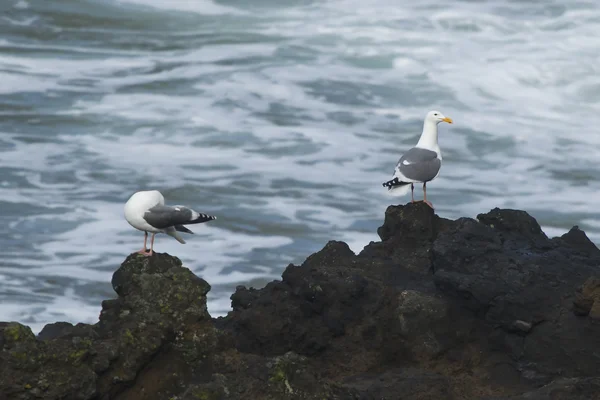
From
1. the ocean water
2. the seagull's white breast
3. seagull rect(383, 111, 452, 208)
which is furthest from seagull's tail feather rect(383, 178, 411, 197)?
the ocean water

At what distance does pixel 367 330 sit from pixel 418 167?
8.90 feet

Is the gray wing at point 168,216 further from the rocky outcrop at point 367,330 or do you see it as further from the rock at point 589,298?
the rock at point 589,298

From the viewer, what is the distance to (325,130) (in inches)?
778

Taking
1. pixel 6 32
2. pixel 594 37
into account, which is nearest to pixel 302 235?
pixel 6 32

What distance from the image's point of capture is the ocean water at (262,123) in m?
14.1

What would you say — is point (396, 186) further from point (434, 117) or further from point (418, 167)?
point (434, 117)

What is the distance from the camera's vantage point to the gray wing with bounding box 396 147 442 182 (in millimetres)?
8422

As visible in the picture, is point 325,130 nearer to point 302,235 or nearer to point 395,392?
point 302,235

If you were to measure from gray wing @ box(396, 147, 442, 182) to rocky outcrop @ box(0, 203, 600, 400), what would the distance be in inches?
58.5

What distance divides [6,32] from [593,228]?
48.4 ft

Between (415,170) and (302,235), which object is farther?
(302,235)

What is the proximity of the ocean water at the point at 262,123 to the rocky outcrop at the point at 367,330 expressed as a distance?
211 inches

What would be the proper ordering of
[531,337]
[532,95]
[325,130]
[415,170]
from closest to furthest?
[531,337]
[415,170]
[325,130]
[532,95]

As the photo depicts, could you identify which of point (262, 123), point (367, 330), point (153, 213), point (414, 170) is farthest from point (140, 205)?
point (262, 123)
